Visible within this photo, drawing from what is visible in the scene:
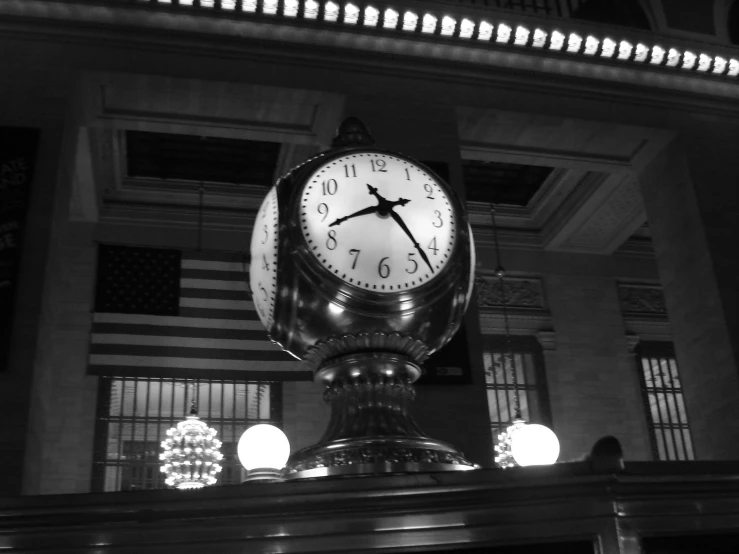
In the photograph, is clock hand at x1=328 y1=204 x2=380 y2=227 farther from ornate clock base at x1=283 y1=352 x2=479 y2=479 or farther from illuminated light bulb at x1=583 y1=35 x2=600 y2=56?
illuminated light bulb at x1=583 y1=35 x2=600 y2=56

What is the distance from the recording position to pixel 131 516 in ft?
1.69

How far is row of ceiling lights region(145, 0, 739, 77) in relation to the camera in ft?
21.0

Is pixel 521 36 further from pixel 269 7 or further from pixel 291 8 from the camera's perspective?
pixel 269 7

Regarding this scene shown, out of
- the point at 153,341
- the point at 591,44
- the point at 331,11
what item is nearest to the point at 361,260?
the point at 153,341

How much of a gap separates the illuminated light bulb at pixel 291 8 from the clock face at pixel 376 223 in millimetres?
5883

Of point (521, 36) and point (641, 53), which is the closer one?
point (521, 36)

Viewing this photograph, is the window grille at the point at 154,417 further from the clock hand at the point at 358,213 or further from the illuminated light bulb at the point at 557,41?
the clock hand at the point at 358,213

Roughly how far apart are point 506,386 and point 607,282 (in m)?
2.03

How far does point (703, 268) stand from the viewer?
22.6 feet

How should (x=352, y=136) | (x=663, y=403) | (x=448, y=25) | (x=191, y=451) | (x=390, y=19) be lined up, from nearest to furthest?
1. (x=352, y=136)
2. (x=390, y=19)
3. (x=448, y=25)
4. (x=191, y=451)
5. (x=663, y=403)

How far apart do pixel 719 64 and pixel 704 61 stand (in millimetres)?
140

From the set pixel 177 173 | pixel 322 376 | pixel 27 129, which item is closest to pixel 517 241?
pixel 177 173

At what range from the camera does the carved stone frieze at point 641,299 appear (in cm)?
1111

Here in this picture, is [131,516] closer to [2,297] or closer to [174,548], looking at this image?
[174,548]
